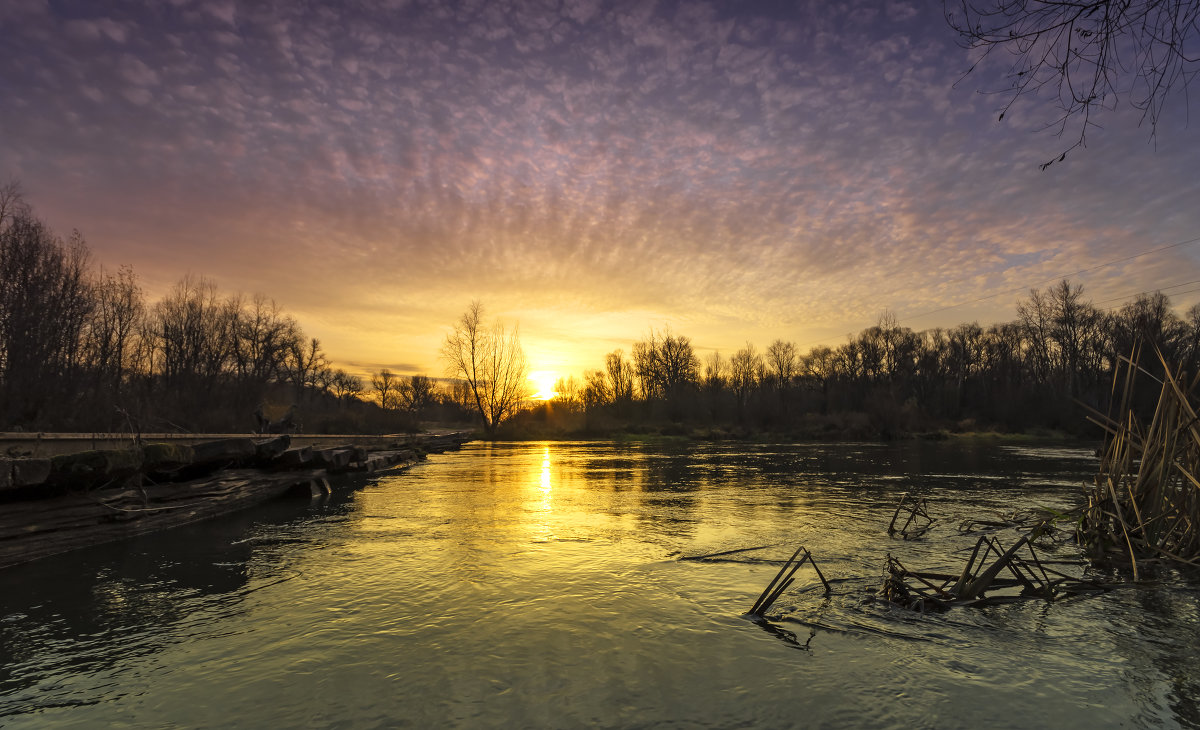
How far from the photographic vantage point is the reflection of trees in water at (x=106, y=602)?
12.7 ft

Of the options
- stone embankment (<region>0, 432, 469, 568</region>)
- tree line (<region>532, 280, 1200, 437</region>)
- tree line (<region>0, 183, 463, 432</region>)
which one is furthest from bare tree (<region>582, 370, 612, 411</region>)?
stone embankment (<region>0, 432, 469, 568</region>)

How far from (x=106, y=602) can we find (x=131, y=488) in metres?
4.15

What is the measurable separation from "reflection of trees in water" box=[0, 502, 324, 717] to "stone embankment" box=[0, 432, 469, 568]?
0.95ft

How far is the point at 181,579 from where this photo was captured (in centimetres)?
599

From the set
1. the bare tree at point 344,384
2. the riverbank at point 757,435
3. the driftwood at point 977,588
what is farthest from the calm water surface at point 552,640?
the bare tree at point 344,384

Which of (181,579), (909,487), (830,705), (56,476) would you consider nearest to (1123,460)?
(830,705)

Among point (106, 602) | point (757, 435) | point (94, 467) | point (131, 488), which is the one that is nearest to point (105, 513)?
point (94, 467)

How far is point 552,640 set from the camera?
169 inches

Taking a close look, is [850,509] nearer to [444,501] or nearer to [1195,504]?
[1195,504]

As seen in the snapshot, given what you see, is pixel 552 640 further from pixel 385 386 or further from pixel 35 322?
pixel 385 386

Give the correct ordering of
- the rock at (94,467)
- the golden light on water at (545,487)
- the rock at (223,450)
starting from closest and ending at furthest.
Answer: the rock at (94,467)
the rock at (223,450)
the golden light on water at (545,487)

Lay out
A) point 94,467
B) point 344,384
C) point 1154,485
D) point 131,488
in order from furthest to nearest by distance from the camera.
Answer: point 344,384 < point 131,488 < point 94,467 < point 1154,485

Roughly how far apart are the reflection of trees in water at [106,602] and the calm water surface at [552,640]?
0.09ft

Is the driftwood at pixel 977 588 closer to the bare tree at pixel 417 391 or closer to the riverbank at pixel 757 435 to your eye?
the riverbank at pixel 757 435
